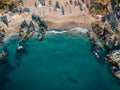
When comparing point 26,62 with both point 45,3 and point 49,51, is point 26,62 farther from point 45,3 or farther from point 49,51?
point 45,3

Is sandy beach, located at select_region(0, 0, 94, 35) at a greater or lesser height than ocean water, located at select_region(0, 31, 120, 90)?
greater

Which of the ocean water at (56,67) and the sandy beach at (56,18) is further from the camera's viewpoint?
the sandy beach at (56,18)

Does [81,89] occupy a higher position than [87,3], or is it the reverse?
[87,3]

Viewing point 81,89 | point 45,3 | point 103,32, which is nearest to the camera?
point 81,89

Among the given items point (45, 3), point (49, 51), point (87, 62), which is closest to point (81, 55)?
point (87, 62)

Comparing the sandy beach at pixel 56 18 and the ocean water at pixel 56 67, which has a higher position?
the sandy beach at pixel 56 18

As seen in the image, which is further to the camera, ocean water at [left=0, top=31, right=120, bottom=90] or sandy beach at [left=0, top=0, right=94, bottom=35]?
sandy beach at [left=0, top=0, right=94, bottom=35]
